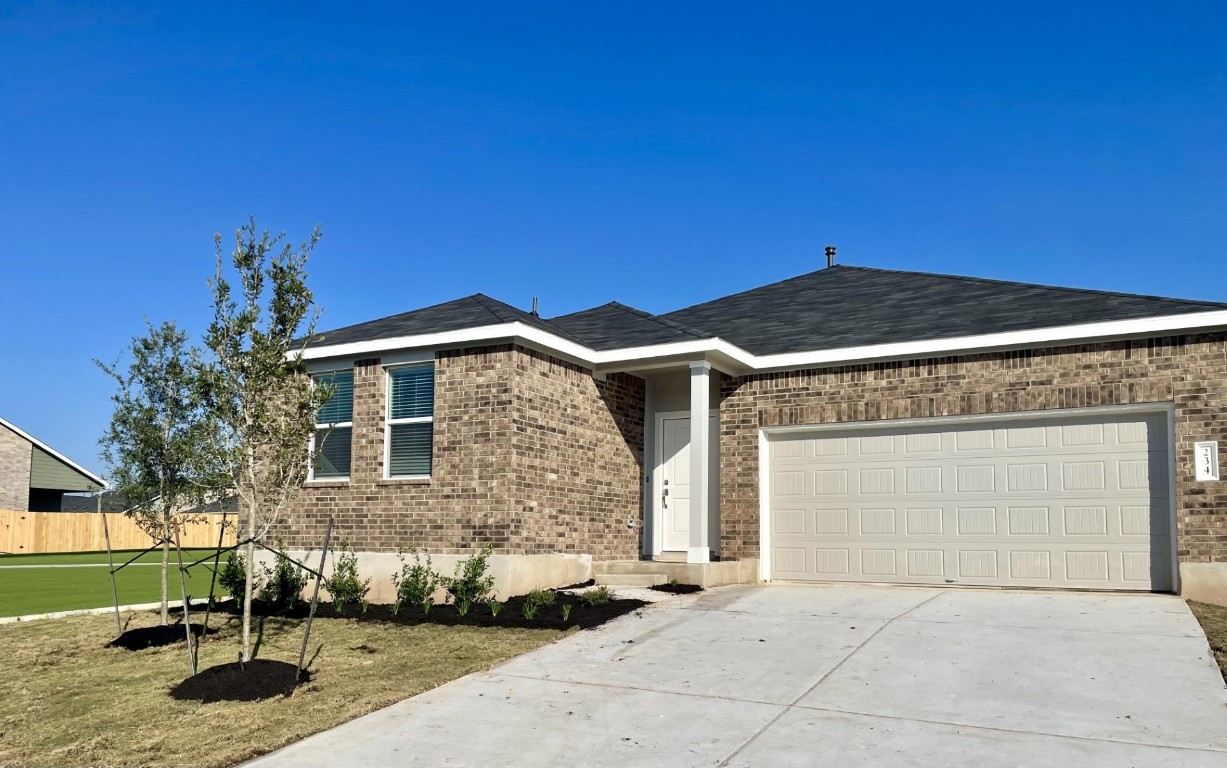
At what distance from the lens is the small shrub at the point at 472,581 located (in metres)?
11.7

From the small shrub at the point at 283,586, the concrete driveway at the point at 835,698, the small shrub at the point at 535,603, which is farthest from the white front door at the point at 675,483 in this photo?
the small shrub at the point at 283,586

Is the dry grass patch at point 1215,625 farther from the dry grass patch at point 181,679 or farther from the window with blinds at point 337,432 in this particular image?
the window with blinds at point 337,432

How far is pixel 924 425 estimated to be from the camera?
13203mm

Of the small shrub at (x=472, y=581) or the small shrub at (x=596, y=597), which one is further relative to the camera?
the small shrub at (x=472, y=581)

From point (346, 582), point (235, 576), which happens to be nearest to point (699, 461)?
point (346, 582)

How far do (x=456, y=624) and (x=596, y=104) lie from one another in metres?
11.0

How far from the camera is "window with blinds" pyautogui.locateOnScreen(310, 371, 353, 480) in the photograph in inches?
543

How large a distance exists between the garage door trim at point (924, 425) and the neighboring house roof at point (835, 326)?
2.85 ft

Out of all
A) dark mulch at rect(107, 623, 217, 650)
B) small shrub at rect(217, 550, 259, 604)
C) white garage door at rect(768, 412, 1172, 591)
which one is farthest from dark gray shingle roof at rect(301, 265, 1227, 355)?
dark mulch at rect(107, 623, 217, 650)

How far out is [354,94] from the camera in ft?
54.6

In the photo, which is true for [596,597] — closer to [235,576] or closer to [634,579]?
[634,579]

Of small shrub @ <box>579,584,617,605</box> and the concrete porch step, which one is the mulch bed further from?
the concrete porch step

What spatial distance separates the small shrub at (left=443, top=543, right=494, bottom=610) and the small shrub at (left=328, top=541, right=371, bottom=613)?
1.12 m

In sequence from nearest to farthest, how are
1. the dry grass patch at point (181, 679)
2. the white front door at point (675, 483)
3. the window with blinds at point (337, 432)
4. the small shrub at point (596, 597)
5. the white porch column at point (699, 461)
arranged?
1. the dry grass patch at point (181, 679)
2. the small shrub at point (596, 597)
3. the white porch column at point (699, 461)
4. the window with blinds at point (337, 432)
5. the white front door at point (675, 483)
